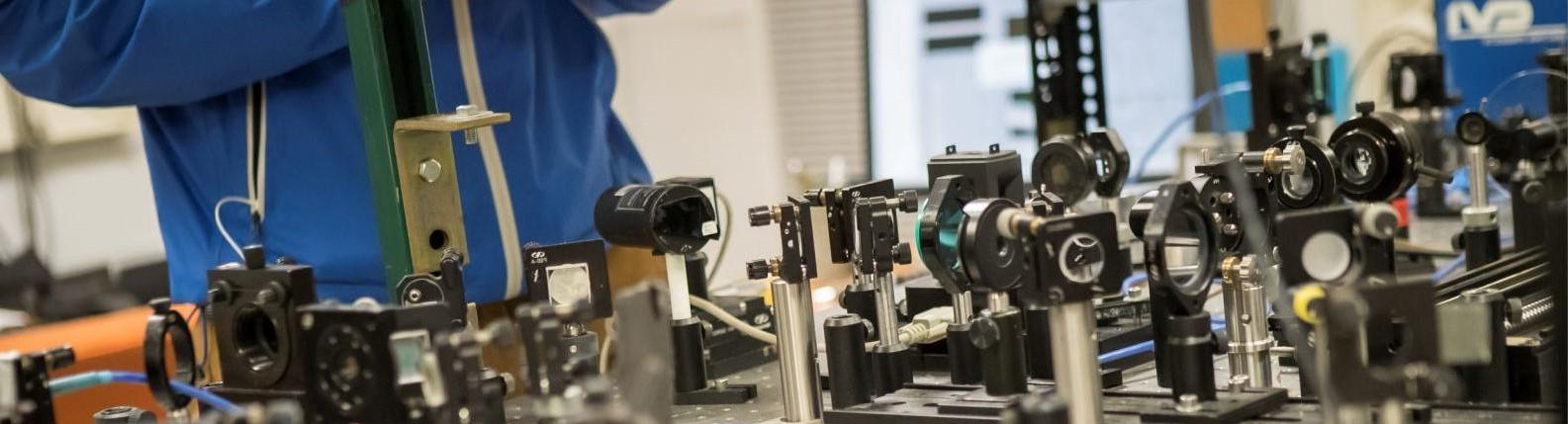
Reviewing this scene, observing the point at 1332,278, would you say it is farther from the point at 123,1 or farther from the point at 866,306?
the point at 123,1

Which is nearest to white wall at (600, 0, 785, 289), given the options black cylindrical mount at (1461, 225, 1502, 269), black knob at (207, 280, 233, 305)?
black cylindrical mount at (1461, 225, 1502, 269)

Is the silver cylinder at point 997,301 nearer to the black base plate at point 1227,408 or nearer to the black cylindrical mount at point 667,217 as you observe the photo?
the black base plate at point 1227,408

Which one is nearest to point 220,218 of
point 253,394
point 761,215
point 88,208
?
point 253,394

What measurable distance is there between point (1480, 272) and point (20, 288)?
4172mm

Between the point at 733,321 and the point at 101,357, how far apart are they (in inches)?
56.4

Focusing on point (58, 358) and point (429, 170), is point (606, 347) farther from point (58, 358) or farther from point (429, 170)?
point (58, 358)

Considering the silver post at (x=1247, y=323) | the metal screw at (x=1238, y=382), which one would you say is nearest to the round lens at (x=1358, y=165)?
the silver post at (x=1247, y=323)

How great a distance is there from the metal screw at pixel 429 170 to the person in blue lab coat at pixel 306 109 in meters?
0.28

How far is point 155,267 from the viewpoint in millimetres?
5418

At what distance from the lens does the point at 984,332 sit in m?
1.88

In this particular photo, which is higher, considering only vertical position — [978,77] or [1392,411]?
[978,77]

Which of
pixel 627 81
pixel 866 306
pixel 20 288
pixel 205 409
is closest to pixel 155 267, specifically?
pixel 20 288

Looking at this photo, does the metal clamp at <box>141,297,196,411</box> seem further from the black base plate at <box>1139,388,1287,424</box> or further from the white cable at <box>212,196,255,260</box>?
the black base plate at <box>1139,388,1287,424</box>

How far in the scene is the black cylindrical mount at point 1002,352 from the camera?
1885mm
